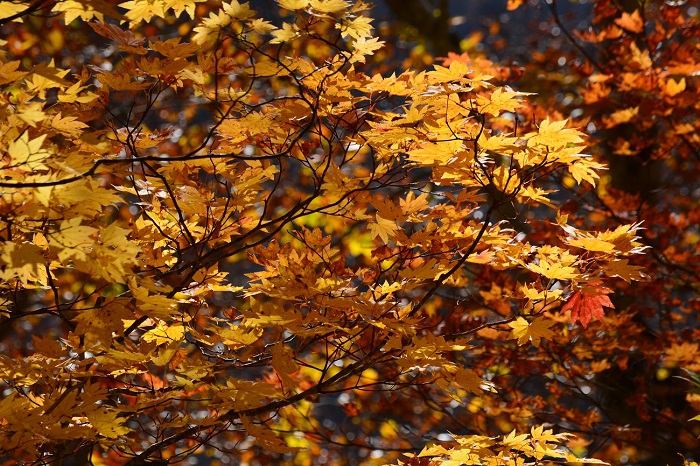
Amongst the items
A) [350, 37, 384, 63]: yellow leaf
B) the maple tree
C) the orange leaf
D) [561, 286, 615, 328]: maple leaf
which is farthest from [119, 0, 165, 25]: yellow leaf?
the orange leaf

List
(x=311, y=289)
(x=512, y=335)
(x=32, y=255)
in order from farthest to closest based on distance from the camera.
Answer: (x=512, y=335), (x=311, y=289), (x=32, y=255)

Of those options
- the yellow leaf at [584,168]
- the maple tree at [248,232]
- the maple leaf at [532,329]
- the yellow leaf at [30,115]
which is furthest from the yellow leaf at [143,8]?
the maple leaf at [532,329]

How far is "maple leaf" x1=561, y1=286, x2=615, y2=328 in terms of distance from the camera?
2.38 meters

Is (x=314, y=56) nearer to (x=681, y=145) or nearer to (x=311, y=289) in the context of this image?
(x=681, y=145)

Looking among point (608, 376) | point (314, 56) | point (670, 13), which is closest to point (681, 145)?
point (670, 13)

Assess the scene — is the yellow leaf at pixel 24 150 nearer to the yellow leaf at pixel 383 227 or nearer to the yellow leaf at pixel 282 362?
the yellow leaf at pixel 282 362

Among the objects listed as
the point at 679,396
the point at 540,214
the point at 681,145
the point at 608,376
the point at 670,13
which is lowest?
the point at 540,214

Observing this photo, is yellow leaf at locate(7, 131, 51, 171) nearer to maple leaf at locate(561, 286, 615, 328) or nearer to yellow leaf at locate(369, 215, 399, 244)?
yellow leaf at locate(369, 215, 399, 244)

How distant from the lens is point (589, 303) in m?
2.45

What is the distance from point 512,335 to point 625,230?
0.51m

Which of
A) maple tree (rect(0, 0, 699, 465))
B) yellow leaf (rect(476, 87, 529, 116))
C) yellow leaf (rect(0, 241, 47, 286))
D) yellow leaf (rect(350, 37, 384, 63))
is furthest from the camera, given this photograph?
yellow leaf (rect(350, 37, 384, 63))

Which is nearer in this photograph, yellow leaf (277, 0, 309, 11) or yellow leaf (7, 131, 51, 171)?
yellow leaf (7, 131, 51, 171)

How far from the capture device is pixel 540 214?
Answer: 8.93 metres

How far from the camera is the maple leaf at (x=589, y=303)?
2.38 metres
